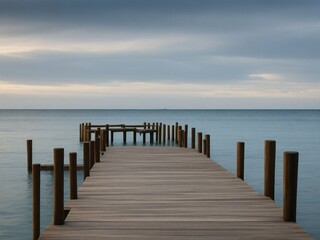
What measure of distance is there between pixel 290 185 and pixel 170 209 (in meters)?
2.00

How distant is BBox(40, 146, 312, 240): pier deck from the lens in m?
7.33

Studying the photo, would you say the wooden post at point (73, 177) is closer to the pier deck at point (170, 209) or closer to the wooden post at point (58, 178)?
the pier deck at point (170, 209)

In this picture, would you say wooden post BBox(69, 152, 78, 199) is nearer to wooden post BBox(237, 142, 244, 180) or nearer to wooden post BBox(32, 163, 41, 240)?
wooden post BBox(32, 163, 41, 240)

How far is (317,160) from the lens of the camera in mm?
34844

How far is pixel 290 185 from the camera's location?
8266 mm

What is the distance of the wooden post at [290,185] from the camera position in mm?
8086

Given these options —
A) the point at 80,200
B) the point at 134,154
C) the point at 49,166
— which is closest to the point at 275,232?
the point at 80,200

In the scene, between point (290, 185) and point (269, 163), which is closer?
point (290, 185)

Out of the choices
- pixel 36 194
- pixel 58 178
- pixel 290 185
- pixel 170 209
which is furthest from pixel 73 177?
pixel 290 185

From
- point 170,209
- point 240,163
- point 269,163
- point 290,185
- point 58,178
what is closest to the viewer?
point 290,185

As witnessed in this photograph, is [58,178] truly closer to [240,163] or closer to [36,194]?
[36,194]

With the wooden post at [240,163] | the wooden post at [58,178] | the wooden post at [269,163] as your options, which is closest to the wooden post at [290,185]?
the wooden post at [269,163]

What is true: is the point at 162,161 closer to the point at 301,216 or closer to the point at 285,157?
the point at 301,216

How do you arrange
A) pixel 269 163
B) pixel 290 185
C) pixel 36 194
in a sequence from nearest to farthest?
pixel 290 185, pixel 36 194, pixel 269 163
